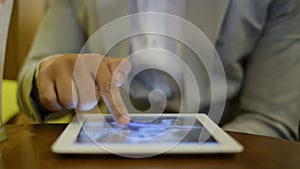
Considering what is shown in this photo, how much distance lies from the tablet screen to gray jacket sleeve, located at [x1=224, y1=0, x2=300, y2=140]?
22 cm

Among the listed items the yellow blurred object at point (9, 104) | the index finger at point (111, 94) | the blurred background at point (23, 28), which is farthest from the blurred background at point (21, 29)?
the index finger at point (111, 94)

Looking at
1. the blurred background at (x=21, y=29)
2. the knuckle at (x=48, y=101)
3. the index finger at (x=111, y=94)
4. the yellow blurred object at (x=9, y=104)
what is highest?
the index finger at (x=111, y=94)

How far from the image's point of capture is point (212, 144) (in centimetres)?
34

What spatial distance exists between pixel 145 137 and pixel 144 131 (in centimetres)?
2

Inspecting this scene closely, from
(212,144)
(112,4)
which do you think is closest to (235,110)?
(112,4)

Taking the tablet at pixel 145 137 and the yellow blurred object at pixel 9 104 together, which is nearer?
the tablet at pixel 145 137

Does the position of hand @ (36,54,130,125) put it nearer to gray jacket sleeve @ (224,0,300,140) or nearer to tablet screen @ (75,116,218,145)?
tablet screen @ (75,116,218,145)

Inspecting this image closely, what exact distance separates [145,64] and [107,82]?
0.20 metres

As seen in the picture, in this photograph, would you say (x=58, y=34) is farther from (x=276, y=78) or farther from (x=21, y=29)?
(x=21, y=29)

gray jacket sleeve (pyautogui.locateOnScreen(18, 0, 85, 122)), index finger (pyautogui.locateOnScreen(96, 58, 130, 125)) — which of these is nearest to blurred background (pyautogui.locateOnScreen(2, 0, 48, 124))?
gray jacket sleeve (pyautogui.locateOnScreen(18, 0, 85, 122))

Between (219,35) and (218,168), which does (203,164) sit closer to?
(218,168)

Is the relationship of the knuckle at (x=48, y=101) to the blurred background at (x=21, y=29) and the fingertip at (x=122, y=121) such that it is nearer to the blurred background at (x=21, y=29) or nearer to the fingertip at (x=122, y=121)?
the fingertip at (x=122, y=121)

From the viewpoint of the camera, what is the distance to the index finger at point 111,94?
0.40 metres

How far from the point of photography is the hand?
407 mm
